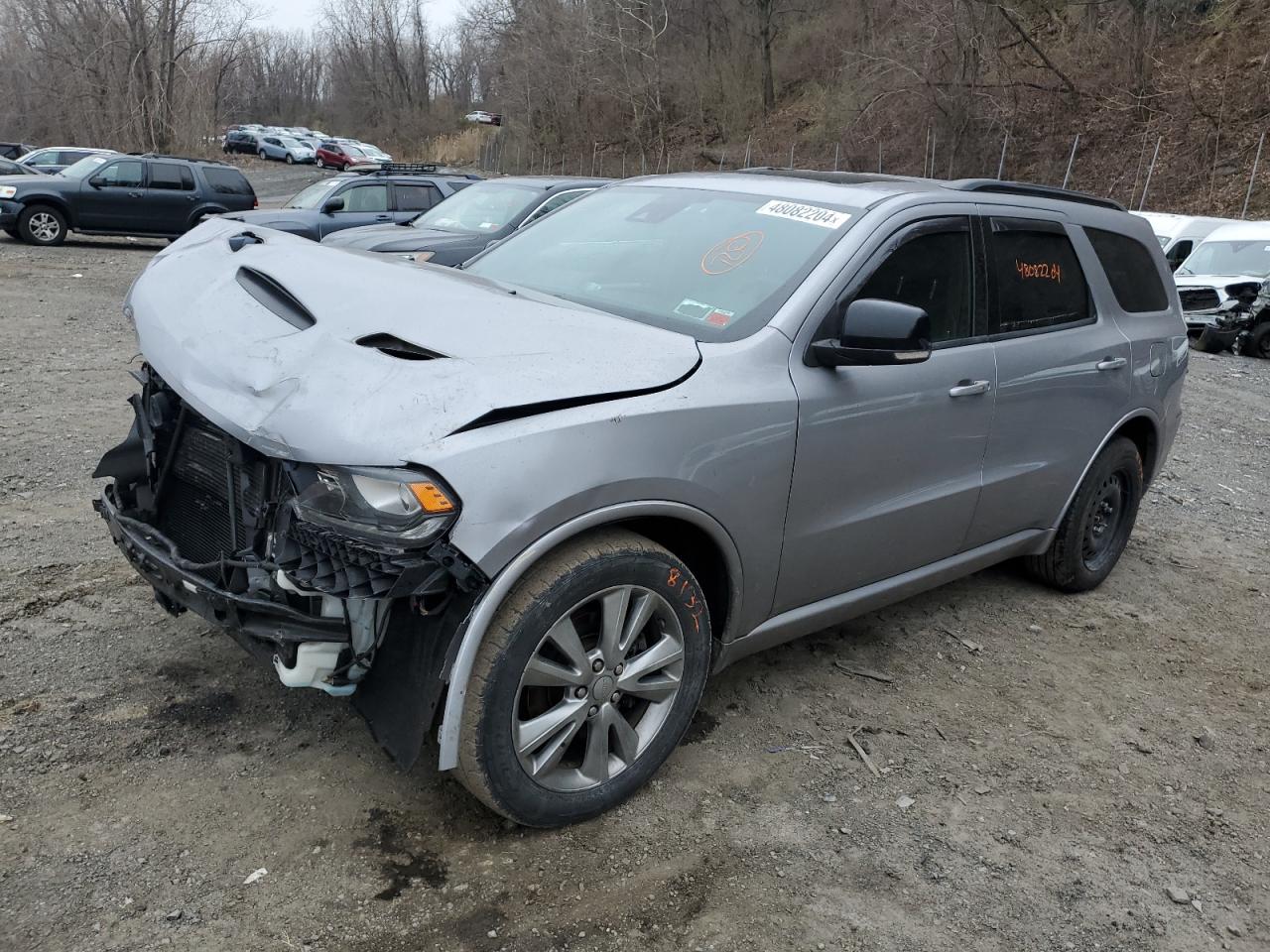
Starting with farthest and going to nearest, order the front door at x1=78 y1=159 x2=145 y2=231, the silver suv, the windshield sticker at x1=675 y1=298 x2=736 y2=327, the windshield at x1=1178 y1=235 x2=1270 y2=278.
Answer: the front door at x1=78 y1=159 x2=145 y2=231 → the windshield at x1=1178 y1=235 x2=1270 y2=278 → the windshield sticker at x1=675 y1=298 x2=736 y2=327 → the silver suv

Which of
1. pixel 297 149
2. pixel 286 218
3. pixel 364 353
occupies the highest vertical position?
pixel 297 149

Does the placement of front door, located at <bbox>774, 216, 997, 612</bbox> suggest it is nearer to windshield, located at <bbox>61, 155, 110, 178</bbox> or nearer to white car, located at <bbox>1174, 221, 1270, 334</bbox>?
white car, located at <bbox>1174, 221, 1270, 334</bbox>

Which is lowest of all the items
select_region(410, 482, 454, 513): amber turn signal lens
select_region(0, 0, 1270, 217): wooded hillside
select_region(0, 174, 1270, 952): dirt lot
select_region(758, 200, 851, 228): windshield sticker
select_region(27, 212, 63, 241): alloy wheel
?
select_region(0, 174, 1270, 952): dirt lot

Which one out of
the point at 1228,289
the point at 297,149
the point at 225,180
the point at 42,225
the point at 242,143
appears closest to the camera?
the point at 1228,289

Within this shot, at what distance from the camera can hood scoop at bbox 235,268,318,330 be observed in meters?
2.86

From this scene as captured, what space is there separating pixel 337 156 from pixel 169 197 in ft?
111

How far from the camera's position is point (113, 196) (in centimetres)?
1739

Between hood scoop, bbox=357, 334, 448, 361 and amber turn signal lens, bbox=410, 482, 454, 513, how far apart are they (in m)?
0.41

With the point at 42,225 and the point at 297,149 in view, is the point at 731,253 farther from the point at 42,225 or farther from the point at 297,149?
the point at 297,149

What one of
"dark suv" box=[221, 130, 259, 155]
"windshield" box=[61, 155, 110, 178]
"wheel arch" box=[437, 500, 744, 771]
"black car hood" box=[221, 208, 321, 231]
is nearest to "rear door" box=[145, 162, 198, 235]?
"windshield" box=[61, 155, 110, 178]

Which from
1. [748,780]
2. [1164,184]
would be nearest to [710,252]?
[748,780]

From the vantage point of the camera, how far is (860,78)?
36.0 meters

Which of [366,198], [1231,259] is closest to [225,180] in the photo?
[366,198]

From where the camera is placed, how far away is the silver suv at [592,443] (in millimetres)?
2488
